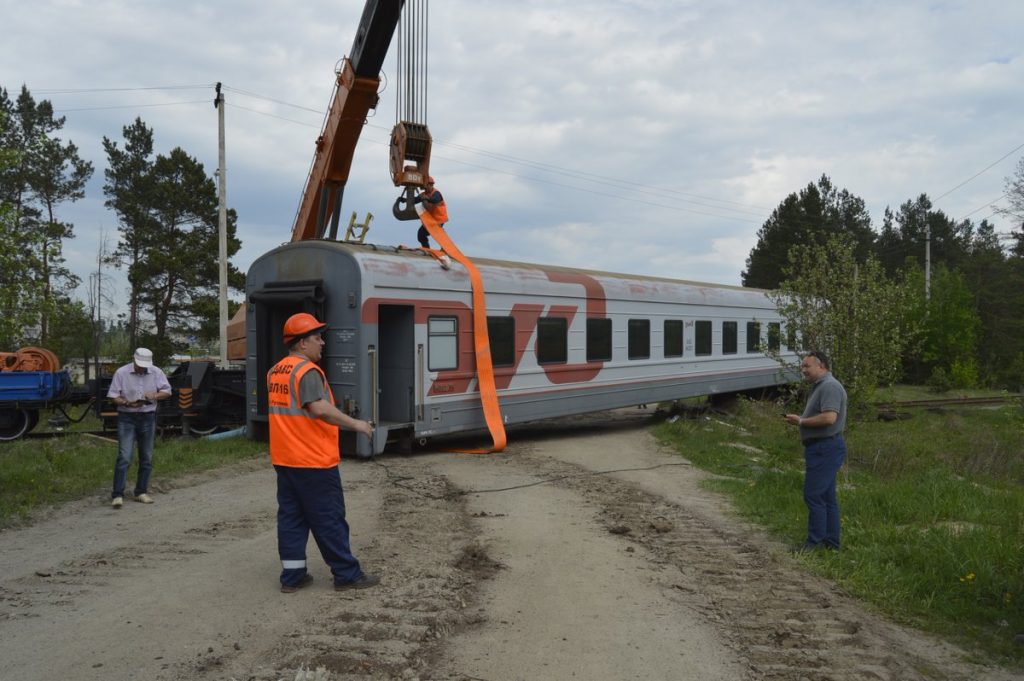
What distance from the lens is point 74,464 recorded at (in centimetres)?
1023

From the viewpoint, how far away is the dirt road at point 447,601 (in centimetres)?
428

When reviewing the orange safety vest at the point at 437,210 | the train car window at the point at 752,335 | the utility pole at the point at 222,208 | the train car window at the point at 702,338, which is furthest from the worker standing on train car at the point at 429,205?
the utility pole at the point at 222,208

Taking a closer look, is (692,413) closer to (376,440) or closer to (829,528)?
(376,440)

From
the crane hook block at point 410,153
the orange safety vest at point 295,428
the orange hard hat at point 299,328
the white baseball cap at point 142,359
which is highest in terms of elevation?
the crane hook block at point 410,153

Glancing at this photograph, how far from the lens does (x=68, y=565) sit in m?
6.14

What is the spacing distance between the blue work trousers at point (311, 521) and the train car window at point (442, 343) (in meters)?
6.08

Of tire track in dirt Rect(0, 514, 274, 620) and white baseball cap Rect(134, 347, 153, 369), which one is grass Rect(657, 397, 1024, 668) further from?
white baseball cap Rect(134, 347, 153, 369)

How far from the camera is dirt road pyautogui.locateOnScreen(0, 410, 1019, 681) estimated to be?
4281 mm

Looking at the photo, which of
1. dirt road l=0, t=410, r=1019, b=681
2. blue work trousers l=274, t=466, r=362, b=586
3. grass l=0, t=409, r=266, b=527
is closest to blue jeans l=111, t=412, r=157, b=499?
dirt road l=0, t=410, r=1019, b=681

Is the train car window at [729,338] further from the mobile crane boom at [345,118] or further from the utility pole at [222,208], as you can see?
the utility pole at [222,208]

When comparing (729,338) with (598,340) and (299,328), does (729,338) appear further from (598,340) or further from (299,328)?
(299,328)

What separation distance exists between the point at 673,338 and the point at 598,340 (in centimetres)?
268

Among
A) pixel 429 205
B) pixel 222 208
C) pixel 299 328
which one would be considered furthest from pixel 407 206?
pixel 222 208

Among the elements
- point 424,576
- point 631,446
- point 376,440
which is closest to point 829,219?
point 631,446
